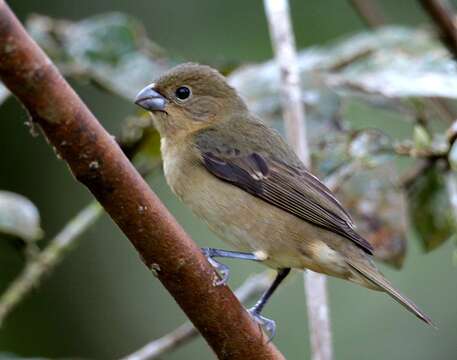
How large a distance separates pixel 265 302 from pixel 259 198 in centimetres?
40

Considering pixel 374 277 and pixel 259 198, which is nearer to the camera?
pixel 374 277

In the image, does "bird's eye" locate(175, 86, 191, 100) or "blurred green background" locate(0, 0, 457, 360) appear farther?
"blurred green background" locate(0, 0, 457, 360)

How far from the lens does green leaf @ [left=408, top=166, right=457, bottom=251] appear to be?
3.46m

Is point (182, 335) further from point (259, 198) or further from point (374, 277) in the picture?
point (374, 277)

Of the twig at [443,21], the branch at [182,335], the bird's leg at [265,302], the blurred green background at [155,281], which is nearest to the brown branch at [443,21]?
the twig at [443,21]

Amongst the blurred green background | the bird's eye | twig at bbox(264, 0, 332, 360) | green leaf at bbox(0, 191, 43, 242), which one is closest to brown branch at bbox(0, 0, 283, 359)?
twig at bbox(264, 0, 332, 360)

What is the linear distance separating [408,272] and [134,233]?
388 cm

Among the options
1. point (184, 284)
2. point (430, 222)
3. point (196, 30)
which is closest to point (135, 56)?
point (430, 222)

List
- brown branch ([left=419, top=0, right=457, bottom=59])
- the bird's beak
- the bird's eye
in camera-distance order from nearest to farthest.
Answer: brown branch ([left=419, top=0, right=457, bottom=59])
the bird's beak
the bird's eye

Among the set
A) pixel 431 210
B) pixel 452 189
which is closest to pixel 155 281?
Result: pixel 431 210

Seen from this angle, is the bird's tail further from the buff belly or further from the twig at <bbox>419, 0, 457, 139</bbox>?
the twig at <bbox>419, 0, 457, 139</bbox>

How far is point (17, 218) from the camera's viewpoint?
321 cm

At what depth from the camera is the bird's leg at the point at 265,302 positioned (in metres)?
3.26

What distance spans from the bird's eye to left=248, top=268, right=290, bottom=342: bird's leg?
937 mm
